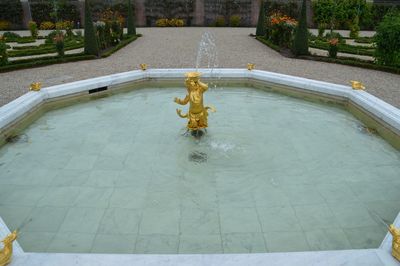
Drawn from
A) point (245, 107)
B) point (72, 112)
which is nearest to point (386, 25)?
point (245, 107)

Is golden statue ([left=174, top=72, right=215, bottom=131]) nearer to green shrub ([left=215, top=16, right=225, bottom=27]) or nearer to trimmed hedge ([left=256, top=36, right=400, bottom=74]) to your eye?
trimmed hedge ([left=256, top=36, right=400, bottom=74])

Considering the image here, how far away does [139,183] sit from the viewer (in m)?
7.45

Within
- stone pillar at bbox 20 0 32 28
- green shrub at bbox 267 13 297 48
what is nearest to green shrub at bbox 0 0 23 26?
stone pillar at bbox 20 0 32 28

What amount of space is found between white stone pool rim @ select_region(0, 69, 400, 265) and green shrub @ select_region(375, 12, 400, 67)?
6.67 m

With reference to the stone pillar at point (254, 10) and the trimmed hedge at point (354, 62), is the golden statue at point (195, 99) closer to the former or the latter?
the trimmed hedge at point (354, 62)

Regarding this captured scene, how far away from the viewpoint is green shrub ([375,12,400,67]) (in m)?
17.3

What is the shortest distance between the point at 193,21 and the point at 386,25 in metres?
27.0

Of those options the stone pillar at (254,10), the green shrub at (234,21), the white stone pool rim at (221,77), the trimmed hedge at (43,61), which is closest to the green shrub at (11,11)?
the trimmed hedge at (43,61)

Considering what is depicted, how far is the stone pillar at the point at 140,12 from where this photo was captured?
1598 inches

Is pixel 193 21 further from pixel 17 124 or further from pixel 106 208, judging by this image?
pixel 106 208

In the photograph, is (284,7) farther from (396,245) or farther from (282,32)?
(396,245)

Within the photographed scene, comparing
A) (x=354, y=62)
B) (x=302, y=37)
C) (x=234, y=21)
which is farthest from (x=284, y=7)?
(x=354, y=62)

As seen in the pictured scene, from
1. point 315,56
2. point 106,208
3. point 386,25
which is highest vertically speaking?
point 386,25

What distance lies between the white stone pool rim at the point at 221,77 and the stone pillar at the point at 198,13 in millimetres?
27740
